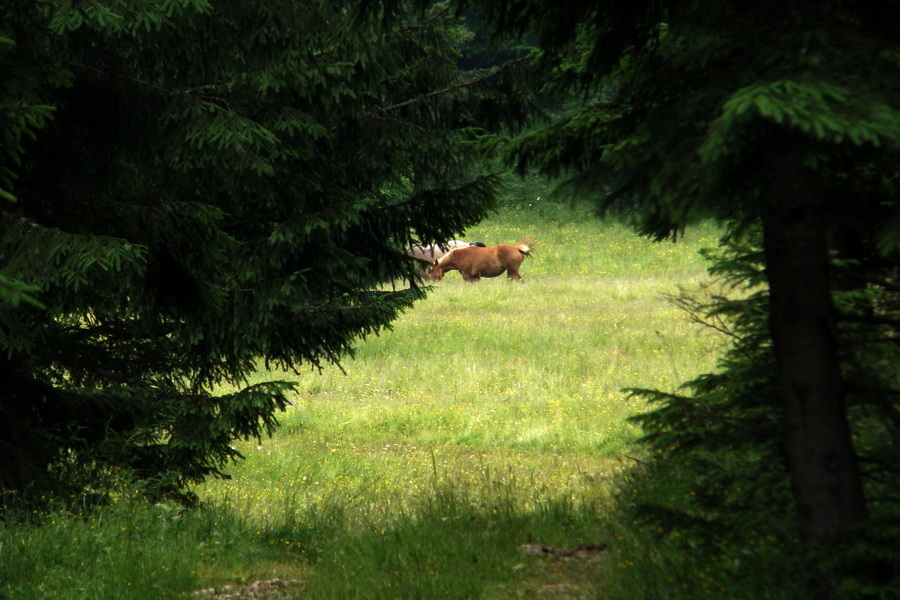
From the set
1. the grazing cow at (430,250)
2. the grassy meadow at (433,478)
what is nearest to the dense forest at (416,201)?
the grazing cow at (430,250)

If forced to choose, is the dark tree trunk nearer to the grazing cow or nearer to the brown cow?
the grazing cow

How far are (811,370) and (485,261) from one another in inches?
1001

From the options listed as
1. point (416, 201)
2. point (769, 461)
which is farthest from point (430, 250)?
point (769, 461)

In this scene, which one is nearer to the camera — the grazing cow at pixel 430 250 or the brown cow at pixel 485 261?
the grazing cow at pixel 430 250

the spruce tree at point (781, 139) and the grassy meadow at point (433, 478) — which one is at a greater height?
the spruce tree at point (781, 139)

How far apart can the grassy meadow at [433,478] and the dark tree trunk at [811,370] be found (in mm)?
1115

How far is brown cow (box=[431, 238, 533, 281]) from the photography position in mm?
28859

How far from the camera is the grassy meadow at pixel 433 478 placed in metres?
4.93

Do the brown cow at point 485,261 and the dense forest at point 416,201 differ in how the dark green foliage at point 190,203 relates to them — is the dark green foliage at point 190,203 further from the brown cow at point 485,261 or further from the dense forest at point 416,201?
the brown cow at point 485,261

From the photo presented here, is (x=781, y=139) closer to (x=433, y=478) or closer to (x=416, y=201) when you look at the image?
(x=416, y=201)

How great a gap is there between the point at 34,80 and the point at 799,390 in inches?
181

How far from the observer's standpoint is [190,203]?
6.35 m

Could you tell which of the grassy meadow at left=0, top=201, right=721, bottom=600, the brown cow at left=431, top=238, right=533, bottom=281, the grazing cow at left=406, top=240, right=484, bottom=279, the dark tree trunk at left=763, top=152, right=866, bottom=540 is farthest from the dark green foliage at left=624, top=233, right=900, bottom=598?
the brown cow at left=431, top=238, right=533, bottom=281

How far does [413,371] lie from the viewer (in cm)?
1567
